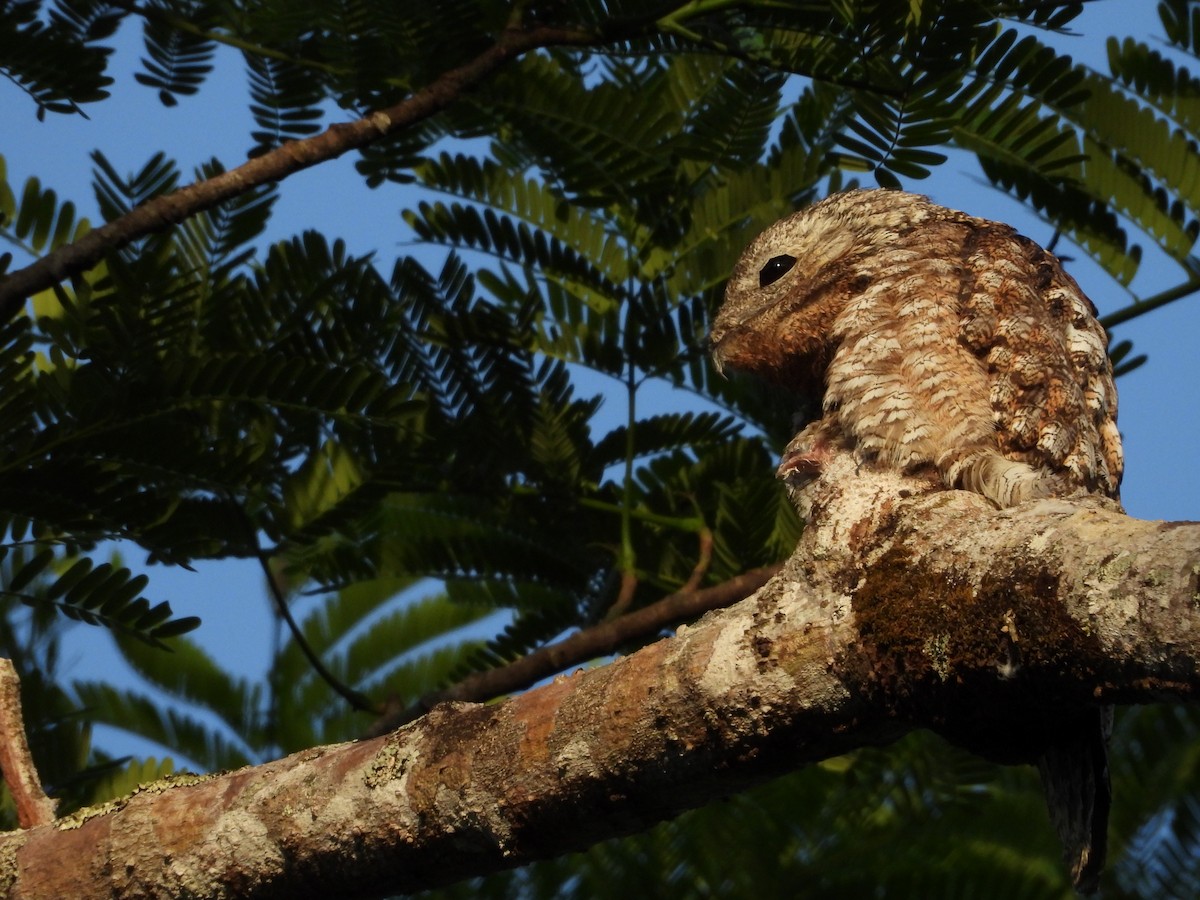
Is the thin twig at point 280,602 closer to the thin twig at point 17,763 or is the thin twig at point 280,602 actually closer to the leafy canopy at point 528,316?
the leafy canopy at point 528,316

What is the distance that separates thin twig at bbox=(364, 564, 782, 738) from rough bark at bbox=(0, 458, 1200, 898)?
935 mm

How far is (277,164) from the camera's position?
3346mm

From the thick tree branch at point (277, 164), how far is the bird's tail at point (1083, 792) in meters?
1.99

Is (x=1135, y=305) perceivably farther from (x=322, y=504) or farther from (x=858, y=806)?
(x=322, y=504)

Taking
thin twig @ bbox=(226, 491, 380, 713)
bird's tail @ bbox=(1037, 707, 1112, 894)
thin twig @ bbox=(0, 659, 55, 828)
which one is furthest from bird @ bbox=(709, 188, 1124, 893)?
thin twig @ bbox=(0, 659, 55, 828)

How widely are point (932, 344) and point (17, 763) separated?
2.02 meters

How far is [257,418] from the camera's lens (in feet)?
11.3

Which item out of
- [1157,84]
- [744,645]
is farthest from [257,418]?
[1157,84]

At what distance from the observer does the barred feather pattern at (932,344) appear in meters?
2.69

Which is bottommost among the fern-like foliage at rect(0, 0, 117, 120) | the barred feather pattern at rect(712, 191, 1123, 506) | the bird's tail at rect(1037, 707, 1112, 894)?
the bird's tail at rect(1037, 707, 1112, 894)

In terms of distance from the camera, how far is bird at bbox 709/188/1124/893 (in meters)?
2.49

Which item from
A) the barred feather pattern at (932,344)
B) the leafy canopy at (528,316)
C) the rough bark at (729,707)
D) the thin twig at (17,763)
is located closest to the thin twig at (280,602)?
the leafy canopy at (528,316)

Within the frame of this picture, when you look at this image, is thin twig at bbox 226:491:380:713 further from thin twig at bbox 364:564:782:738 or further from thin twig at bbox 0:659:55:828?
thin twig at bbox 0:659:55:828

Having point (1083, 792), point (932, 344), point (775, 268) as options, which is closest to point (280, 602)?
point (775, 268)
